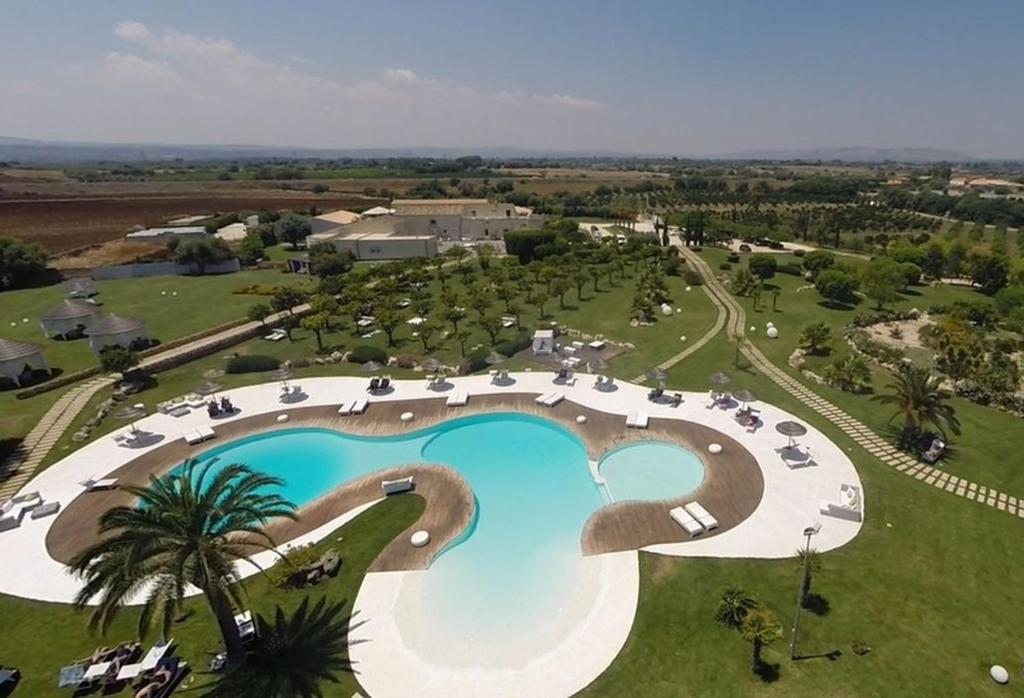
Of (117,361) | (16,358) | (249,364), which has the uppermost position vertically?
(117,361)

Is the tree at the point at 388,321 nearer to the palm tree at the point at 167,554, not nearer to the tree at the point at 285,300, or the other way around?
the tree at the point at 285,300

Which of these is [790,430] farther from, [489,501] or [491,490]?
[489,501]

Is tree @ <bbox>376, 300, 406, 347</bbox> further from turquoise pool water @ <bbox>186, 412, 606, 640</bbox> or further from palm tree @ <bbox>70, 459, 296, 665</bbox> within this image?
palm tree @ <bbox>70, 459, 296, 665</bbox>

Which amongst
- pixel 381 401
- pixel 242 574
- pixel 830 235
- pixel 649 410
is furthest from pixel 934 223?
pixel 242 574

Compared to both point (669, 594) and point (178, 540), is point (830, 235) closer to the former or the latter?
point (669, 594)

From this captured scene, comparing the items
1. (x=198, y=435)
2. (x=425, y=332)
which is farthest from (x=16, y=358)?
(x=425, y=332)

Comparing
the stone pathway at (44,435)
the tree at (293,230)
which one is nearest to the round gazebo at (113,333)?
the stone pathway at (44,435)

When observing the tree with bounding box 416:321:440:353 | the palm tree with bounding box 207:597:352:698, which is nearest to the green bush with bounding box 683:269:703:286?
the tree with bounding box 416:321:440:353
